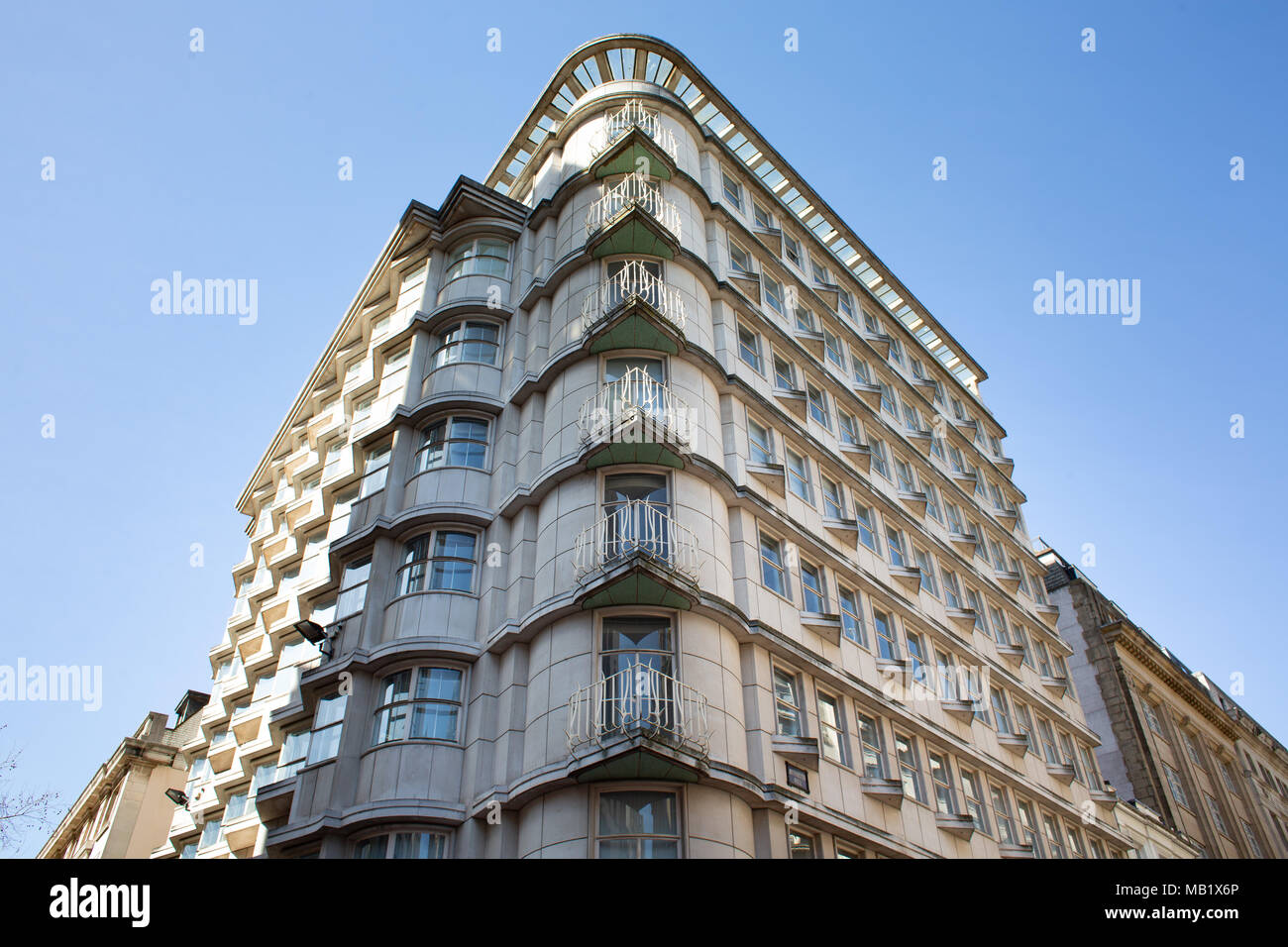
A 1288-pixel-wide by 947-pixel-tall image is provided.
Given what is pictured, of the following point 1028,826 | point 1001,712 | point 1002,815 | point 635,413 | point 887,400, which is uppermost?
point 887,400

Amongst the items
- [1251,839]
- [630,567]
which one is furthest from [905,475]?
[1251,839]

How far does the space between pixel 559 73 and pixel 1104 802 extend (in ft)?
99.6

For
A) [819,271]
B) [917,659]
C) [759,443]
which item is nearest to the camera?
[759,443]

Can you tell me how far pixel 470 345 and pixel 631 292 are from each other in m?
5.42

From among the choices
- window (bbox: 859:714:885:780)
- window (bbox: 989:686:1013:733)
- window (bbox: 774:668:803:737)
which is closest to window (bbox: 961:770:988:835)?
window (bbox: 859:714:885:780)

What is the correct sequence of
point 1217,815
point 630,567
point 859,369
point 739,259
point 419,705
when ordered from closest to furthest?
point 630,567 → point 419,705 → point 739,259 → point 859,369 → point 1217,815

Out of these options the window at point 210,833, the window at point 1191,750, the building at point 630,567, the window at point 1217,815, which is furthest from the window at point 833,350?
the window at point 1217,815

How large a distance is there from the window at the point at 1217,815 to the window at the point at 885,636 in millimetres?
28854

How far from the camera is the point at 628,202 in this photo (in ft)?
84.9

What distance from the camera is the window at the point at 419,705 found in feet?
64.4

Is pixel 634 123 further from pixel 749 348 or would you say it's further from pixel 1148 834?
pixel 1148 834

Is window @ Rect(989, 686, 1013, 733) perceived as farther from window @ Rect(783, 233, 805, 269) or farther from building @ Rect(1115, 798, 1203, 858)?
window @ Rect(783, 233, 805, 269)

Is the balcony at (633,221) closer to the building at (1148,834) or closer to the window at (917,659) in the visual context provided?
the window at (917,659)
